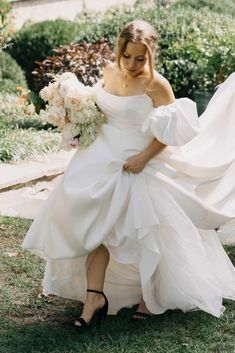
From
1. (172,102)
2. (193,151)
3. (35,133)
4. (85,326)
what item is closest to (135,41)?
(172,102)

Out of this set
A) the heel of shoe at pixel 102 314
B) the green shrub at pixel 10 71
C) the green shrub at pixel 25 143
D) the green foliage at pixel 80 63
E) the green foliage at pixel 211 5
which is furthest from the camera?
the green foliage at pixel 211 5

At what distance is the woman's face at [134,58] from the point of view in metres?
4.54

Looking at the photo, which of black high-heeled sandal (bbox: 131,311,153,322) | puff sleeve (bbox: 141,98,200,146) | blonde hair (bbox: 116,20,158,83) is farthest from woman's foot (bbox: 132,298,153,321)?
blonde hair (bbox: 116,20,158,83)

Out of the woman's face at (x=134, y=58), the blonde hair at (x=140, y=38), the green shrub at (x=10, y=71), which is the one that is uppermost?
the blonde hair at (x=140, y=38)

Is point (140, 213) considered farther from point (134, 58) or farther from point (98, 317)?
point (134, 58)

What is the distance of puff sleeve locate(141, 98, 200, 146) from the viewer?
4578 millimetres

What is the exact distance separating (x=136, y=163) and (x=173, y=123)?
11.9 inches

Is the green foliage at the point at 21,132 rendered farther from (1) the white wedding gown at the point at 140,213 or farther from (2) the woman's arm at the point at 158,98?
(2) the woman's arm at the point at 158,98

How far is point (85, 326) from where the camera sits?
4680mm

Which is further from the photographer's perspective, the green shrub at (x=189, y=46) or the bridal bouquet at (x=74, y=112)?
the green shrub at (x=189, y=46)

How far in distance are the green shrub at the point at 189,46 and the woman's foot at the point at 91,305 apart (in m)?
7.18

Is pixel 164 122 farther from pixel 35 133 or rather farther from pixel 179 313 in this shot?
pixel 35 133

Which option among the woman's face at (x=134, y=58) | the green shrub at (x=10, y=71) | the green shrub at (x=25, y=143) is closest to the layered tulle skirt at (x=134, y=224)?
the woman's face at (x=134, y=58)

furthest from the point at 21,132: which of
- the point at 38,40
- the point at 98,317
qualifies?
the point at 98,317
